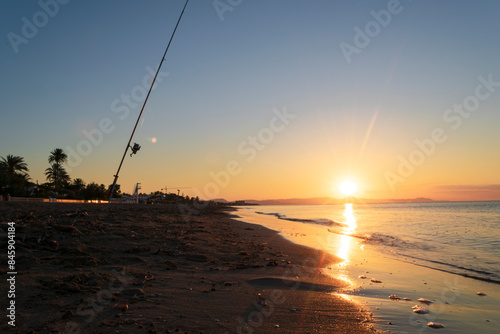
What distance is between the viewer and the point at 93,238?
8.07 meters

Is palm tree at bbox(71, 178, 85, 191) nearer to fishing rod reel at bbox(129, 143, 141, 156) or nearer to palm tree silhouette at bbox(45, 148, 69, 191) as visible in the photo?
palm tree silhouette at bbox(45, 148, 69, 191)

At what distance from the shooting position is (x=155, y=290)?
16.2 ft

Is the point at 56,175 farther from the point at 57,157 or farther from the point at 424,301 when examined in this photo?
the point at 424,301

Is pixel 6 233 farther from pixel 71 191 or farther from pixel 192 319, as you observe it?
pixel 71 191

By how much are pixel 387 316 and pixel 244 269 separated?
Result: 353 cm

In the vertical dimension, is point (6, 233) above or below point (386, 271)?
above

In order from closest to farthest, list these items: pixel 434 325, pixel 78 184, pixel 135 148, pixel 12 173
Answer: pixel 434 325 → pixel 135 148 → pixel 12 173 → pixel 78 184

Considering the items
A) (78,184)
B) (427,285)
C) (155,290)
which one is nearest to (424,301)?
(427,285)

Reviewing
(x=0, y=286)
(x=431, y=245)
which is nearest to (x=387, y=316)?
(x=0, y=286)

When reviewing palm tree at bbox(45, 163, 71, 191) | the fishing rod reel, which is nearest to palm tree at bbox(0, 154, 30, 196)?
palm tree at bbox(45, 163, 71, 191)

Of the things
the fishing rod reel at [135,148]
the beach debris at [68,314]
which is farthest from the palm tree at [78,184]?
the beach debris at [68,314]

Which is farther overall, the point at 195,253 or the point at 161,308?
the point at 195,253

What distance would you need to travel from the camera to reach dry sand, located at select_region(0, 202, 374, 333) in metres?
3.75

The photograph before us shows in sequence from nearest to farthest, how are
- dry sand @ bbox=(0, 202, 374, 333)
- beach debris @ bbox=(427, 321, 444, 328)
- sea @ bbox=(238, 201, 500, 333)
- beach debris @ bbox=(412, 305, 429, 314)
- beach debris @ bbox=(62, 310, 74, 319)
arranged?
beach debris @ bbox=(62, 310, 74, 319), dry sand @ bbox=(0, 202, 374, 333), beach debris @ bbox=(427, 321, 444, 328), sea @ bbox=(238, 201, 500, 333), beach debris @ bbox=(412, 305, 429, 314)
